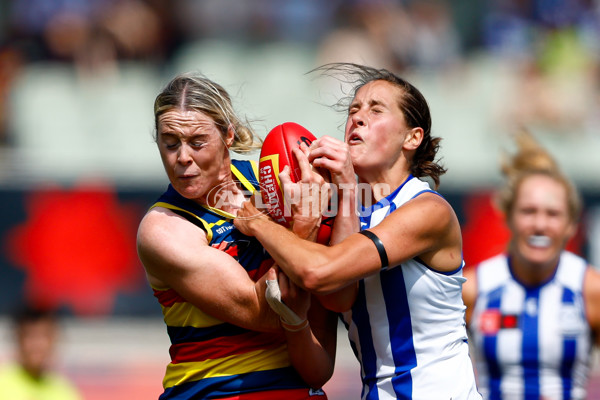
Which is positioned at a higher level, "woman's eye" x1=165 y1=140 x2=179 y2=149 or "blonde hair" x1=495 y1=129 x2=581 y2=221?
"woman's eye" x1=165 y1=140 x2=179 y2=149

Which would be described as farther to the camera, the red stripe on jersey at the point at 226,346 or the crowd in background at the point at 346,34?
the crowd in background at the point at 346,34

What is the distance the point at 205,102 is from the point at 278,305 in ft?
3.02

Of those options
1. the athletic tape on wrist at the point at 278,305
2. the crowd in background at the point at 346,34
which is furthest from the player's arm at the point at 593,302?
the crowd in background at the point at 346,34

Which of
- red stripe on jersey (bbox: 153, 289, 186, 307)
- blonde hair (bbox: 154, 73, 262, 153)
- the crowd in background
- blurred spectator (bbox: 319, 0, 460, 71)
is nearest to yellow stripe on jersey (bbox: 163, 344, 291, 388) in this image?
red stripe on jersey (bbox: 153, 289, 186, 307)

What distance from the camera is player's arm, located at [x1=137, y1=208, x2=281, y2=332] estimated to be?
345 cm

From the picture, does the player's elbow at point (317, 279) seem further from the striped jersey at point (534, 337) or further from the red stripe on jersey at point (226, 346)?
the striped jersey at point (534, 337)

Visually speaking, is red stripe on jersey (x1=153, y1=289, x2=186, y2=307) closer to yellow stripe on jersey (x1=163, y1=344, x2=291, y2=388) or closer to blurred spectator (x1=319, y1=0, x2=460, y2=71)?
yellow stripe on jersey (x1=163, y1=344, x2=291, y2=388)

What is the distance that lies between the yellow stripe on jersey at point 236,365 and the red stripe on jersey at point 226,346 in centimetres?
2

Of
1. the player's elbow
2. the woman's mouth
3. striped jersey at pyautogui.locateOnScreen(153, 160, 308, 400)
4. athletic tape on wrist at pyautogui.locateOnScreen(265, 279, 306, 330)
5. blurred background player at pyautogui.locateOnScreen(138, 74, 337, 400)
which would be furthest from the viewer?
the woman's mouth

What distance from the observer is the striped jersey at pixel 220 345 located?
3.59 m

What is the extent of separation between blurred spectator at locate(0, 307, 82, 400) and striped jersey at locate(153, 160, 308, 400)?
2573 mm

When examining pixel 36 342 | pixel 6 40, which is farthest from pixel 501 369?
pixel 6 40

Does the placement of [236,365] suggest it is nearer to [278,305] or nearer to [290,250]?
[278,305]

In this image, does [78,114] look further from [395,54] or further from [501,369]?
[501,369]
